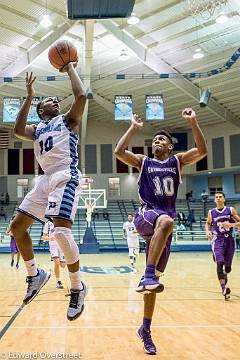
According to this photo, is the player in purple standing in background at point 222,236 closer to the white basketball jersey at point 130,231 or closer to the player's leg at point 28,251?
the player's leg at point 28,251

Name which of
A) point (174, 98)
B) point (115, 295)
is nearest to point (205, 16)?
point (174, 98)

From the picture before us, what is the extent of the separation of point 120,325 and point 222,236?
3.39m

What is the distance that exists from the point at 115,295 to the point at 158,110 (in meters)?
11.4

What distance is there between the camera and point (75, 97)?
3980mm

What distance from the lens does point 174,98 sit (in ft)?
85.7

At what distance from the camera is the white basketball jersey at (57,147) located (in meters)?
3.91

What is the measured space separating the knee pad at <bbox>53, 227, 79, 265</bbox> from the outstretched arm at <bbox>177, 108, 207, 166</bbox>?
5.34 ft

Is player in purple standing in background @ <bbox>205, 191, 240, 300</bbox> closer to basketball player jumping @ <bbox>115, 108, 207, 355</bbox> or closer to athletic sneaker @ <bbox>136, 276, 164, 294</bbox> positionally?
basketball player jumping @ <bbox>115, 108, 207, 355</bbox>

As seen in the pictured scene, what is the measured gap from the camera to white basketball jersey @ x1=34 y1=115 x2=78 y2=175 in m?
3.91

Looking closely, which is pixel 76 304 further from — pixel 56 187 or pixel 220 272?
pixel 220 272

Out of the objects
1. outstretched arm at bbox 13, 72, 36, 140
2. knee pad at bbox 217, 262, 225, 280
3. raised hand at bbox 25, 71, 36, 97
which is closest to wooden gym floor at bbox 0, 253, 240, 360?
knee pad at bbox 217, 262, 225, 280

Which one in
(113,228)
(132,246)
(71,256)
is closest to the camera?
(71,256)

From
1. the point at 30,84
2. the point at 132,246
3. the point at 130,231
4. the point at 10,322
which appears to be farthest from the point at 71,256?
the point at 130,231

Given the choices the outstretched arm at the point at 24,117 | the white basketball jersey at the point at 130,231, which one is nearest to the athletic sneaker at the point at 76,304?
the outstretched arm at the point at 24,117
